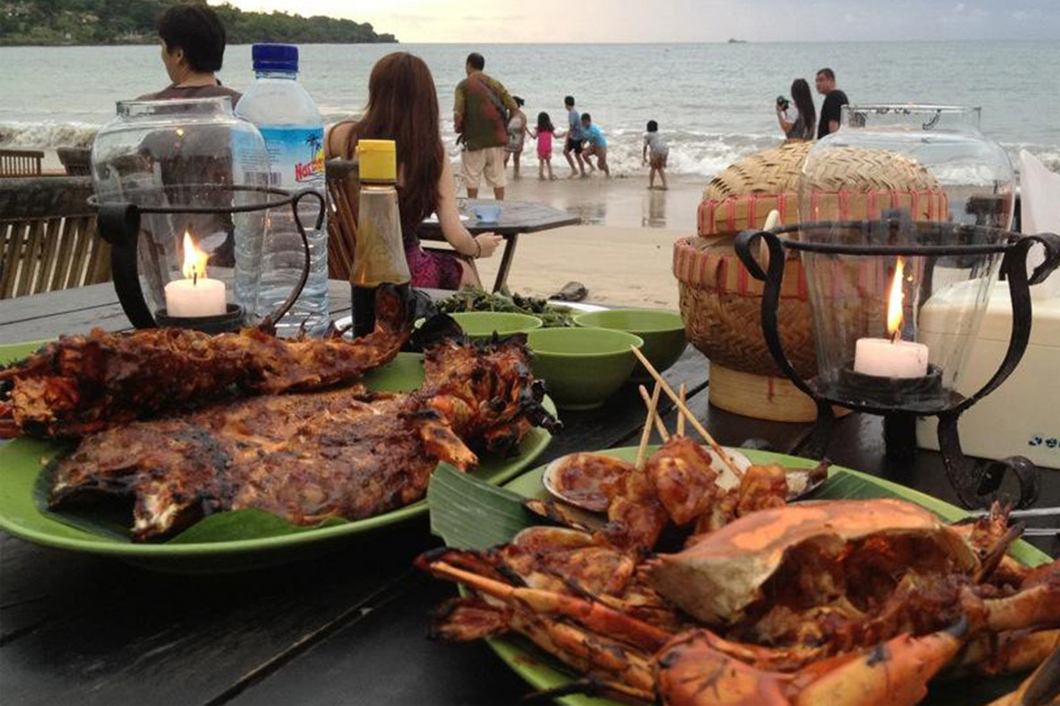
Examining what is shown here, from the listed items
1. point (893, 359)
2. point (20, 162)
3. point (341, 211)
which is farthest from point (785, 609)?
point (20, 162)

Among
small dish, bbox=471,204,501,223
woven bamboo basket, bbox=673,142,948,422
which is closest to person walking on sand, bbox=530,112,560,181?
small dish, bbox=471,204,501,223

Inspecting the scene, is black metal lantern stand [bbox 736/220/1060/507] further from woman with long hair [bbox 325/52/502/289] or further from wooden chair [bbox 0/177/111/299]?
wooden chair [bbox 0/177/111/299]

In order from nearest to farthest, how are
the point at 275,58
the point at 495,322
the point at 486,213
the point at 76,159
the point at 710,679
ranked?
the point at 710,679, the point at 495,322, the point at 275,58, the point at 486,213, the point at 76,159

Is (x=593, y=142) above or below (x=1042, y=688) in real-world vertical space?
above

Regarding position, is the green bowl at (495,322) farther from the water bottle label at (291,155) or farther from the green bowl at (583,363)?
the water bottle label at (291,155)

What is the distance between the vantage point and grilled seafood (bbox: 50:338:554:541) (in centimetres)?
98

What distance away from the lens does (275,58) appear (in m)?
2.22

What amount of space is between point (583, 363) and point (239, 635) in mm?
836

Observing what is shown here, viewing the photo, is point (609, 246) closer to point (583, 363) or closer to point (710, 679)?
point (583, 363)

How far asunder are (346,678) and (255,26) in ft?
208

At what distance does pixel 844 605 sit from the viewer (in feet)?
2.45

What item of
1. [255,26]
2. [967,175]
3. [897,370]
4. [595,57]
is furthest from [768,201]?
[595,57]

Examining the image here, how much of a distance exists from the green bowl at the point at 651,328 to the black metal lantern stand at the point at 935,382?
18.0 inches

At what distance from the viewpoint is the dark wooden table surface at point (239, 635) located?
32.8 inches
